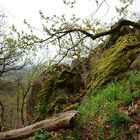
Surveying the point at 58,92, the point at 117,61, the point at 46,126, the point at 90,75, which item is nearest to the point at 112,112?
the point at 46,126

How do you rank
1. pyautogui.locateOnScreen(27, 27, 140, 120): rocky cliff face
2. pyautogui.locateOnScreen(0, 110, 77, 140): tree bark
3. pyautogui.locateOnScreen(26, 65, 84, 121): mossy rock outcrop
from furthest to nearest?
pyautogui.locateOnScreen(26, 65, 84, 121): mossy rock outcrop
pyautogui.locateOnScreen(27, 27, 140, 120): rocky cliff face
pyautogui.locateOnScreen(0, 110, 77, 140): tree bark

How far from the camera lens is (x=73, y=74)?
18.3 meters

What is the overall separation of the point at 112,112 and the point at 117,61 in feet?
17.0

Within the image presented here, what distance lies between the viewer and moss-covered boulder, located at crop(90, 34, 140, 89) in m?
13.0

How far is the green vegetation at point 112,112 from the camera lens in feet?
27.2

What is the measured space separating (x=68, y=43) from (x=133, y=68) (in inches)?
354

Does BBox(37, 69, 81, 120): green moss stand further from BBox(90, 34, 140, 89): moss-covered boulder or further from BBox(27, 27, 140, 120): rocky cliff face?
BBox(90, 34, 140, 89): moss-covered boulder

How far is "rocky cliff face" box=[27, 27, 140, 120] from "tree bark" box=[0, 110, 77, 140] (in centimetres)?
275

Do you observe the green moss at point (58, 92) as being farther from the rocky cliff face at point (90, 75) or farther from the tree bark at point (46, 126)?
the tree bark at point (46, 126)

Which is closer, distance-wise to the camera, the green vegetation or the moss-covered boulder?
the green vegetation

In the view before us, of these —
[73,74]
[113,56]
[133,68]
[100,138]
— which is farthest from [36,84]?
[100,138]

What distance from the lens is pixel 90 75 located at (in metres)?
15.7

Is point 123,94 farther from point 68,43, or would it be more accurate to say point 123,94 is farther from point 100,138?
point 68,43

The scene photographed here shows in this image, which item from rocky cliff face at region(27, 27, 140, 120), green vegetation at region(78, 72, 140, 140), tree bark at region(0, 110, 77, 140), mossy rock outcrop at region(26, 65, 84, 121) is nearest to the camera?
green vegetation at region(78, 72, 140, 140)
